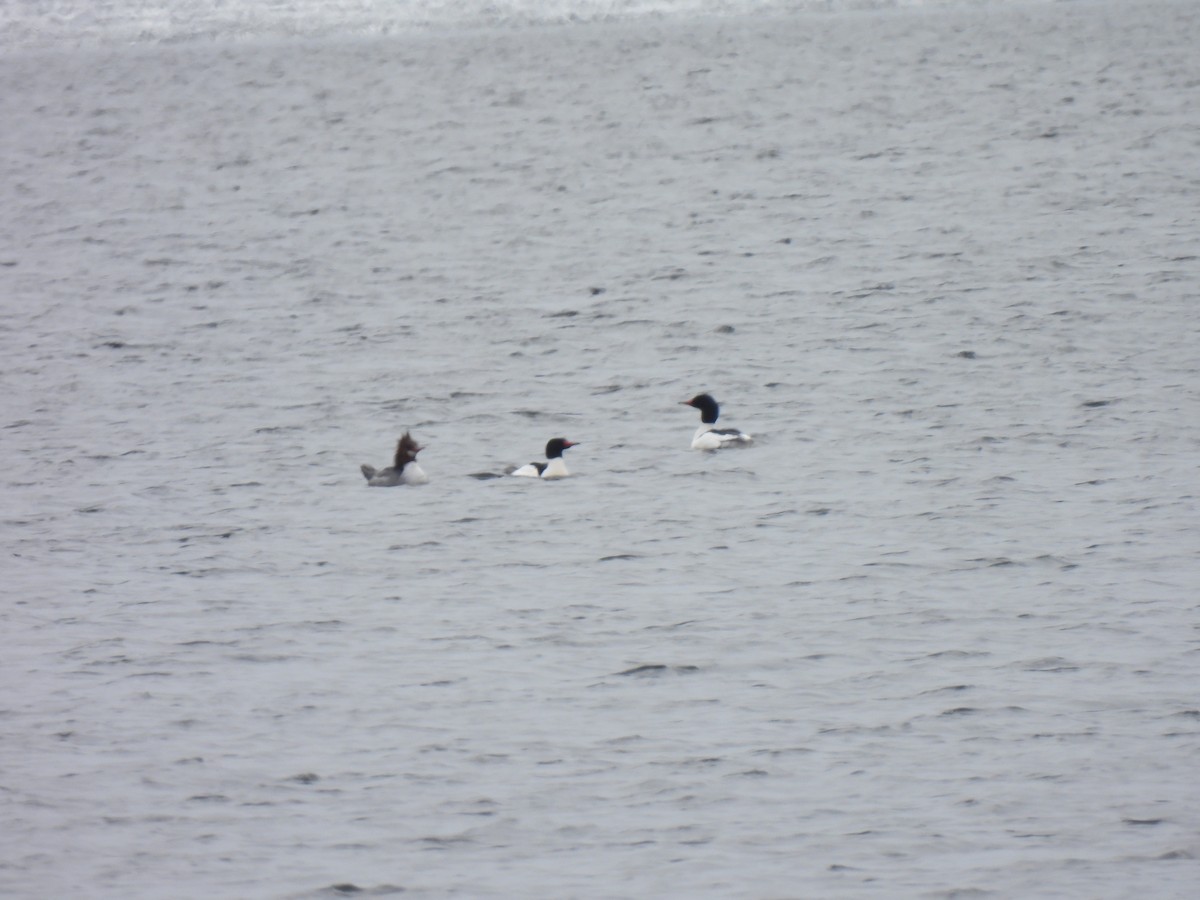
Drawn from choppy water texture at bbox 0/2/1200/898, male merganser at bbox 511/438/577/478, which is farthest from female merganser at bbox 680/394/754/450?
male merganser at bbox 511/438/577/478

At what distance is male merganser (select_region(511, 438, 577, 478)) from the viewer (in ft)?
63.6

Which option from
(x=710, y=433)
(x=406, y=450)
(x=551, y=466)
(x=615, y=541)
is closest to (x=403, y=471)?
(x=406, y=450)

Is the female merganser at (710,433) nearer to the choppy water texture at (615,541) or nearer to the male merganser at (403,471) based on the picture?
the choppy water texture at (615,541)

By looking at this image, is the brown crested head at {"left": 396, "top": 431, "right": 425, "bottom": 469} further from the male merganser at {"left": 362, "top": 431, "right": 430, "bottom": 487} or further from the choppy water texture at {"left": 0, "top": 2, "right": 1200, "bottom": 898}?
the choppy water texture at {"left": 0, "top": 2, "right": 1200, "bottom": 898}

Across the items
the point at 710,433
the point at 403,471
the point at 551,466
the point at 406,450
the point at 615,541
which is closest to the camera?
the point at 615,541

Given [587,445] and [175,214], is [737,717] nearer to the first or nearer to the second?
[587,445]

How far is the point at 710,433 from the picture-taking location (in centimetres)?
2050

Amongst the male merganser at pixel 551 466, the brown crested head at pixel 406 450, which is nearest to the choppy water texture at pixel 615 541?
the male merganser at pixel 551 466

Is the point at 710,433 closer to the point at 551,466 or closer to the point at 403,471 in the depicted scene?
the point at 551,466

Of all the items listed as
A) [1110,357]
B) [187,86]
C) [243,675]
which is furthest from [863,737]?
[187,86]

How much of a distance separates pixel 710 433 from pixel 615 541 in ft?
12.0

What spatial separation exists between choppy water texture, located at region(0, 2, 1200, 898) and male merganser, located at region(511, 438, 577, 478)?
135mm

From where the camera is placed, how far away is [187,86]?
72.1m

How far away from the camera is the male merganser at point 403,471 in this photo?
19.1 m
